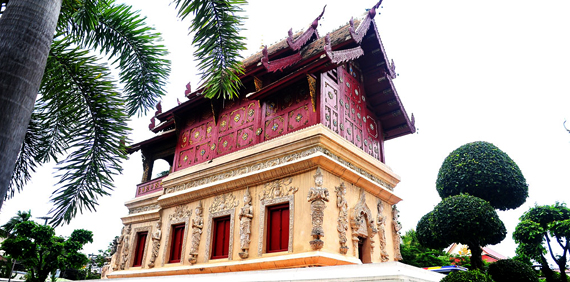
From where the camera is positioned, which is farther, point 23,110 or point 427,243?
point 427,243

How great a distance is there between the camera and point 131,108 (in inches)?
221

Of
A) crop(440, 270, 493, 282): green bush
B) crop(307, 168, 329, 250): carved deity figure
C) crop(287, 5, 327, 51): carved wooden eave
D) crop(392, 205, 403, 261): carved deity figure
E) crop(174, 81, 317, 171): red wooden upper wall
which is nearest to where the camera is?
crop(440, 270, 493, 282): green bush

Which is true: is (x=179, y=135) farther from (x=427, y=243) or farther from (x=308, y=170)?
(x=427, y=243)

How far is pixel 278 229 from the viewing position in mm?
9492

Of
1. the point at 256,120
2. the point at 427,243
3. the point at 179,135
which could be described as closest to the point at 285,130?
the point at 256,120

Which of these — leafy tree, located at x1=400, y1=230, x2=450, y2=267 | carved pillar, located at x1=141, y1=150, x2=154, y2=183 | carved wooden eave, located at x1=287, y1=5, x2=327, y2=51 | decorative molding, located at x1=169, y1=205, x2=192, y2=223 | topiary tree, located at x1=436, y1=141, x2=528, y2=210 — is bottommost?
decorative molding, located at x1=169, y1=205, x2=192, y2=223

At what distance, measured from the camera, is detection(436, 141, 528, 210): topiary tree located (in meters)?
12.8

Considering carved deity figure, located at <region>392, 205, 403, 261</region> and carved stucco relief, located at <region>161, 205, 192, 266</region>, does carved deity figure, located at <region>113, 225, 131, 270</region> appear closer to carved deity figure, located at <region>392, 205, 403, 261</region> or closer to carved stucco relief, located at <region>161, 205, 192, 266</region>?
carved stucco relief, located at <region>161, 205, 192, 266</region>

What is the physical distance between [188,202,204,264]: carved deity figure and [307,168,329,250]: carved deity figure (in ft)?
12.3

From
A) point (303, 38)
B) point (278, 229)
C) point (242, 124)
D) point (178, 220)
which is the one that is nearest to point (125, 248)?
point (178, 220)

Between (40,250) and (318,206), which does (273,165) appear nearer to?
(318,206)

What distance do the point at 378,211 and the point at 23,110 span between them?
9.87 metres

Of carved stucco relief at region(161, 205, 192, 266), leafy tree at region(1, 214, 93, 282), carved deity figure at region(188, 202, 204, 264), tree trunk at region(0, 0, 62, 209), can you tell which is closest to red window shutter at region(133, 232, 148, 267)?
carved stucco relief at region(161, 205, 192, 266)

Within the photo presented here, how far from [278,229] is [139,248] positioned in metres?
6.48
